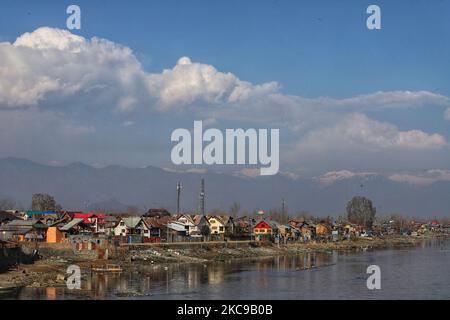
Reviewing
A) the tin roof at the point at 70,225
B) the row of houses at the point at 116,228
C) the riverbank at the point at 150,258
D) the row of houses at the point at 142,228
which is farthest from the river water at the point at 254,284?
the tin roof at the point at 70,225

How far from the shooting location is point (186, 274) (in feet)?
148

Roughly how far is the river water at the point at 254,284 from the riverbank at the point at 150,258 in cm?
190

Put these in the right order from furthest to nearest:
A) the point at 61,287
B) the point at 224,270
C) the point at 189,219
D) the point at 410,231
→ the point at 410,231 → the point at 189,219 → the point at 224,270 → the point at 61,287

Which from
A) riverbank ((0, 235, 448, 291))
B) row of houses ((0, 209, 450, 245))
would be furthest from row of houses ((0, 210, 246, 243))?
riverbank ((0, 235, 448, 291))

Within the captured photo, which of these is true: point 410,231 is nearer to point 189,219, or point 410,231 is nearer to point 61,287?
point 189,219

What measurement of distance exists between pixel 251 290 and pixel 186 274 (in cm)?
1031

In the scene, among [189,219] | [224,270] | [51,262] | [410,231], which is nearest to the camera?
[51,262]

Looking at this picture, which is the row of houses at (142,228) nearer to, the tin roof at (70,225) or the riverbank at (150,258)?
the tin roof at (70,225)

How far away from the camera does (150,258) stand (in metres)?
52.9

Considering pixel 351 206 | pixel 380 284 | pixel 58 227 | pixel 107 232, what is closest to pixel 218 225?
pixel 107 232

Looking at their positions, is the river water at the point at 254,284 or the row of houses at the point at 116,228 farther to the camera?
the row of houses at the point at 116,228

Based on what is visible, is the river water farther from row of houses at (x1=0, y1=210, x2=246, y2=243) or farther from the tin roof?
the tin roof

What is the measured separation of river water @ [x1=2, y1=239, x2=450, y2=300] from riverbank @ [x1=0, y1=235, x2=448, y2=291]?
1901 mm

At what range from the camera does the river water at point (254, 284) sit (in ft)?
108
